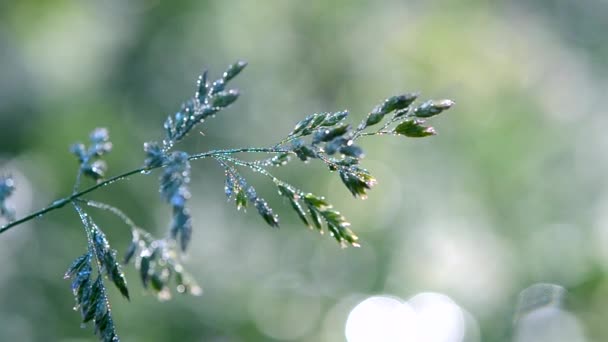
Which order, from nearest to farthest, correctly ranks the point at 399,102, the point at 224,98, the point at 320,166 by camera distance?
the point at 399,102 < the point at 224,98 < the point at 320,166

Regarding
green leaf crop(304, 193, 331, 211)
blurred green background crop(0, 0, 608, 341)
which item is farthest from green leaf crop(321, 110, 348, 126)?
blurred green background crop(0, 0, 608, 341)

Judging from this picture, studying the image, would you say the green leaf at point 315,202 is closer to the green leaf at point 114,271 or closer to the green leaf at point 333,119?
the green leaf at point 333,119

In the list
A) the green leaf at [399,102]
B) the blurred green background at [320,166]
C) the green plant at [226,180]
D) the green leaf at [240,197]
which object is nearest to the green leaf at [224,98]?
the green plant at [226,180]

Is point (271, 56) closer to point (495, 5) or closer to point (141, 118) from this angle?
point (141, 118)

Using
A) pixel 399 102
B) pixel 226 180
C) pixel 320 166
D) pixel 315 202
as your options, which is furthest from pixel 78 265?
pixel 320 166

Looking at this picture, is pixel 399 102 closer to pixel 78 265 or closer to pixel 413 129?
pixel 413 129

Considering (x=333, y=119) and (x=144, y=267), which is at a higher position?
(x=333, y=119)

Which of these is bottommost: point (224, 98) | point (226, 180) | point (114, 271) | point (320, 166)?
point (114, 271)
